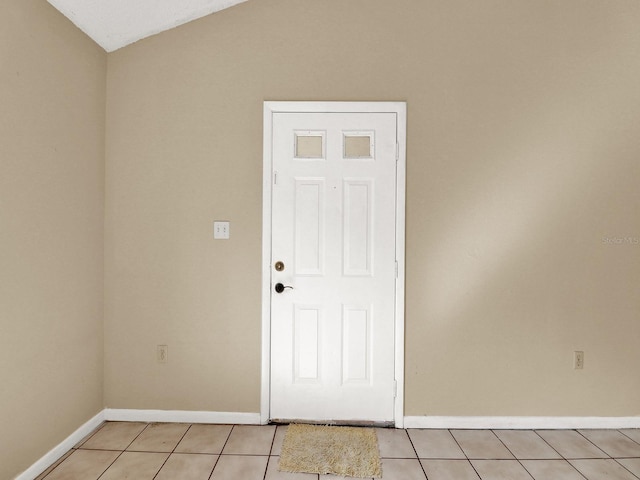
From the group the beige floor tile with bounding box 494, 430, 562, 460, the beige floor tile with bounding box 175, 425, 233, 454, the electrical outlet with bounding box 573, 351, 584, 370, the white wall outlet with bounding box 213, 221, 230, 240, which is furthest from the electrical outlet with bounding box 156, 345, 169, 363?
the electrical outlet with bounding box 573, 351, 584, 370

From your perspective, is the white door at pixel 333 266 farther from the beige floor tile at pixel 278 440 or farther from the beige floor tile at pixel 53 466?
the beige floor tile at pixel 53 466

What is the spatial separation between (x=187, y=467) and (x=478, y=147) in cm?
260

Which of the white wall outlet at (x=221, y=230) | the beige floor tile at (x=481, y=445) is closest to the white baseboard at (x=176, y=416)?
the white wall outlet at (x=221, y=230)

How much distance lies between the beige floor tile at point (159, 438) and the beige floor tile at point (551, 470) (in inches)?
80.2

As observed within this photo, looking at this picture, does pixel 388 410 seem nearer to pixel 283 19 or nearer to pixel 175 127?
pixel 175 127

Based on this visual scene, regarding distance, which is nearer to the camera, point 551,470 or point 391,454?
point 551,470

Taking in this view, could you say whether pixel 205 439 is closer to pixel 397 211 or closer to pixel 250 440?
pixel 250 440

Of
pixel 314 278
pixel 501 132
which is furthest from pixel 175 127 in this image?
pixel 501 132

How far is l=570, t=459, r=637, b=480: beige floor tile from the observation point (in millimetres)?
1983

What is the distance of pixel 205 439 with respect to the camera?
2289 mm

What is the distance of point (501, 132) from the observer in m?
2.46

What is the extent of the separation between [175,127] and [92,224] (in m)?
0.82

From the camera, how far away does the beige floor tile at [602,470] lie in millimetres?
1983

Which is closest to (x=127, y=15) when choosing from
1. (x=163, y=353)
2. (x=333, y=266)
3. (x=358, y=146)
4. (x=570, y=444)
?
(x=358, y=146)
